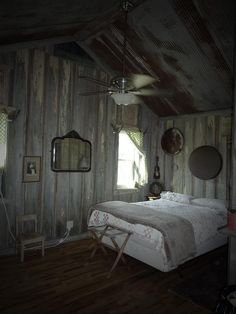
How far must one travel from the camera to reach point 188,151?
5598 millimetres

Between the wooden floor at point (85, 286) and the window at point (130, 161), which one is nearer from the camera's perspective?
the wooden floor at point (85, 286)

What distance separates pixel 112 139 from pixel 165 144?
4.68 ft

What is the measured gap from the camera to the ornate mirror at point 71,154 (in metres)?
4.51

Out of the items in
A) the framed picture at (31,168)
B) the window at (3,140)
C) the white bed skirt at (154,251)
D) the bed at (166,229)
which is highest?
the window at (3,140)

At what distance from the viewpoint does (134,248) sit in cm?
367

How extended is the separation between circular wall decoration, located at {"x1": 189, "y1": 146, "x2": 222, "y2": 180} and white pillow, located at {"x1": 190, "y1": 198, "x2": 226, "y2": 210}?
539 mm

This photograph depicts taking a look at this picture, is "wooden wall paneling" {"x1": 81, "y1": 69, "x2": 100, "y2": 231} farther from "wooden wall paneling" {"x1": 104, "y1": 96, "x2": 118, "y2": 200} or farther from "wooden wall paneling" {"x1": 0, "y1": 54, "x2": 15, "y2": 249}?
"wooden wall paneling" {"x1": 0, "y1": 54, "x2": 15, "y2": 249}

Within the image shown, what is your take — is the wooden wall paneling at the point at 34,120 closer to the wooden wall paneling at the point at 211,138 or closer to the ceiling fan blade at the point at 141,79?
the ceiling fan blade at the point at 141,79

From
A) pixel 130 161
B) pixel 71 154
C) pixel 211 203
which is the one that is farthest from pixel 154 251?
pixel 130 161

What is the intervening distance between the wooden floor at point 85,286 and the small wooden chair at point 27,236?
0.16 meters

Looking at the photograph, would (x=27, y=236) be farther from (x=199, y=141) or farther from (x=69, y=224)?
(x=199, y=141)

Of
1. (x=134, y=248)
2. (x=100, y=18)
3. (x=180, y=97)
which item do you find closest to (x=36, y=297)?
(x=134, y=248)

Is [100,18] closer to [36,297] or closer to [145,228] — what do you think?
Result: [145,228]

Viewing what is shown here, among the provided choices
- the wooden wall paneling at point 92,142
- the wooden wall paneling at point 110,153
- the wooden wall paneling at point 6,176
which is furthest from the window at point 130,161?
the wooden wall paneling at point 6,176
